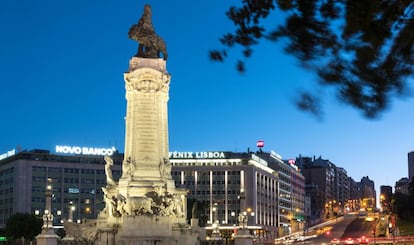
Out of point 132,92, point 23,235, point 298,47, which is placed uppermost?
point 132,92

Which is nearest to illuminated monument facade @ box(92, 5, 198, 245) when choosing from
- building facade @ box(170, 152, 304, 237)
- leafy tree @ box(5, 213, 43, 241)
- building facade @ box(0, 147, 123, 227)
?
leafy tree @ box(5, 213, 43, 241)

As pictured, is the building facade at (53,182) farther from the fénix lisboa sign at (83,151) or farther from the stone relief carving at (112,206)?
the stone relief carving at (112,206)

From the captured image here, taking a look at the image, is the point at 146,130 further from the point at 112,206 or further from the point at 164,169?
the point at 112,206

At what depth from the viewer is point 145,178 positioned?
6378cm

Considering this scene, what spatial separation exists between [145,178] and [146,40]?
14.5m

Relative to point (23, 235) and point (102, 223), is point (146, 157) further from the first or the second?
point (23, 235)

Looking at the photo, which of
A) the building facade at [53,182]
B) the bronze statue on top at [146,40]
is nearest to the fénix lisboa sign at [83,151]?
the building facade at [53,182]

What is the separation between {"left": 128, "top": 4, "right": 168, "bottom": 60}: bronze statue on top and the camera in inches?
2732

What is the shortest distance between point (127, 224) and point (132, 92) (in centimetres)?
1312

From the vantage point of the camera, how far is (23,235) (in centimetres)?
11025

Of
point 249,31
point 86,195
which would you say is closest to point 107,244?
point 249,31

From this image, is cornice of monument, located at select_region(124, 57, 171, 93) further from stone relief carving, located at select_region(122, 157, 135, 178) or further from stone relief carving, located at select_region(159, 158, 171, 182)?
stone relief carving, located at select_region(122, 157, 135, 178)

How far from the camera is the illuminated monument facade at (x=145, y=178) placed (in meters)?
60.0

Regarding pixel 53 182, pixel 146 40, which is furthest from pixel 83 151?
pixel 146 40
